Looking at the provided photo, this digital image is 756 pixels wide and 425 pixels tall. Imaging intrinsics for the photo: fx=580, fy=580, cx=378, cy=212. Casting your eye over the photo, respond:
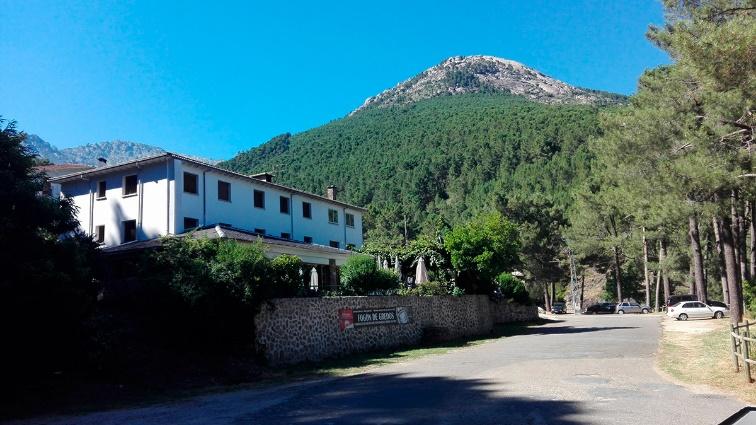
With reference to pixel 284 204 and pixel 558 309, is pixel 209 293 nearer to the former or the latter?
pixel 284 204

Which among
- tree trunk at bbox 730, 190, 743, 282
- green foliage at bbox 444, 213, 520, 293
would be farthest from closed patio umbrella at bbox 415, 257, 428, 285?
tree trunk at bbox 730, 190, 743, 282

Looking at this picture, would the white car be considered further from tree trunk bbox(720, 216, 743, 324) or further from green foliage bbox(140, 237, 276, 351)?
green foliage bbox(140, 237, 276, 351)

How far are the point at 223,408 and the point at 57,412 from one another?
12.2ft

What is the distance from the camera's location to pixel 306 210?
4034cm

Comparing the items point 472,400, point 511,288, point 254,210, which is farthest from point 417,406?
point 511,288

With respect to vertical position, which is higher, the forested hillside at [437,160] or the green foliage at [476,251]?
the forested hillside at [437,160]

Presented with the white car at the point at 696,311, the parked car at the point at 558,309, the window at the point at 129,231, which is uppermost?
the window at the point at 129,231

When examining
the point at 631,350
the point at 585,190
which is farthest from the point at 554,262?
the point at 631,350

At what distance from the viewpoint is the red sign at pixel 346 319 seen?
73.7 feet

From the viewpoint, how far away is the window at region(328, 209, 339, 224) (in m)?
43.1

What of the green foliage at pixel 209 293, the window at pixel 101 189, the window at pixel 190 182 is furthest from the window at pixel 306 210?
the green foliage at pixel 209 293

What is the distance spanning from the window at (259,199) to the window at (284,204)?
6.11ft

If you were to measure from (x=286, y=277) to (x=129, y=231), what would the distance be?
1628 cm

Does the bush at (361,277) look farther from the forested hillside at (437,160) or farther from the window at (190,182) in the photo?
the forested hillside at (437,160)
